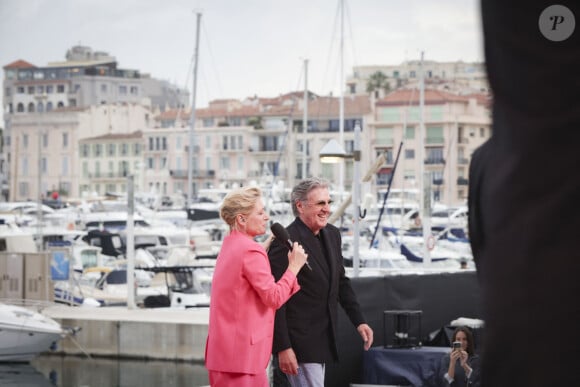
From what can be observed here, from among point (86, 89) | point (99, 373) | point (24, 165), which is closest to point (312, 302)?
point (99, 373)

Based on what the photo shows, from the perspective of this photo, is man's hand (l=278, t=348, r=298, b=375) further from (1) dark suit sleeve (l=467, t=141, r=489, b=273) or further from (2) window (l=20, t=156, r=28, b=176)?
(2) window (l=20, t=156, r=28, b=176)

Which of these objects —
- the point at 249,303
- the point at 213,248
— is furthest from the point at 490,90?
the point at 213,248

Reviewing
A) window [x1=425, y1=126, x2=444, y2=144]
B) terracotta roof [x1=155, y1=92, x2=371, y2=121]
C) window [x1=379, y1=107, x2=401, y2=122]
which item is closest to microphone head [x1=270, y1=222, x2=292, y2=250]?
terracotta roof [x1=155, y1=92, x2=371, y2=121]

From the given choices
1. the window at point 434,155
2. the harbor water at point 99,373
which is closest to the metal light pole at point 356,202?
the harbor water at point 99,373

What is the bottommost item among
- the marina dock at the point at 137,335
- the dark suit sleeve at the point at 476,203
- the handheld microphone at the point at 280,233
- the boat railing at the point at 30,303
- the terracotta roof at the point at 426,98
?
the marina dock at the point at 137,335

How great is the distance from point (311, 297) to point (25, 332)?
16.2 m

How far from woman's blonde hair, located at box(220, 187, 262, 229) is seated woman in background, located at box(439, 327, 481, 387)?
2778mm

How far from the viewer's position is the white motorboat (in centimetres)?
2148

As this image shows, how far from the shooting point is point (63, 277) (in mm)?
24609

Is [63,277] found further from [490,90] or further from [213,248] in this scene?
[490,90]

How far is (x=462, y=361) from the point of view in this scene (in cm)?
807

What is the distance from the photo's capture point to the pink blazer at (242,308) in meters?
5.05

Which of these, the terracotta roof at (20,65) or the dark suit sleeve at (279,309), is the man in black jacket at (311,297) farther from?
the terracotta roof at (20,65)

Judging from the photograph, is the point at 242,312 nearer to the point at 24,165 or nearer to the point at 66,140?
the point at 66,140
